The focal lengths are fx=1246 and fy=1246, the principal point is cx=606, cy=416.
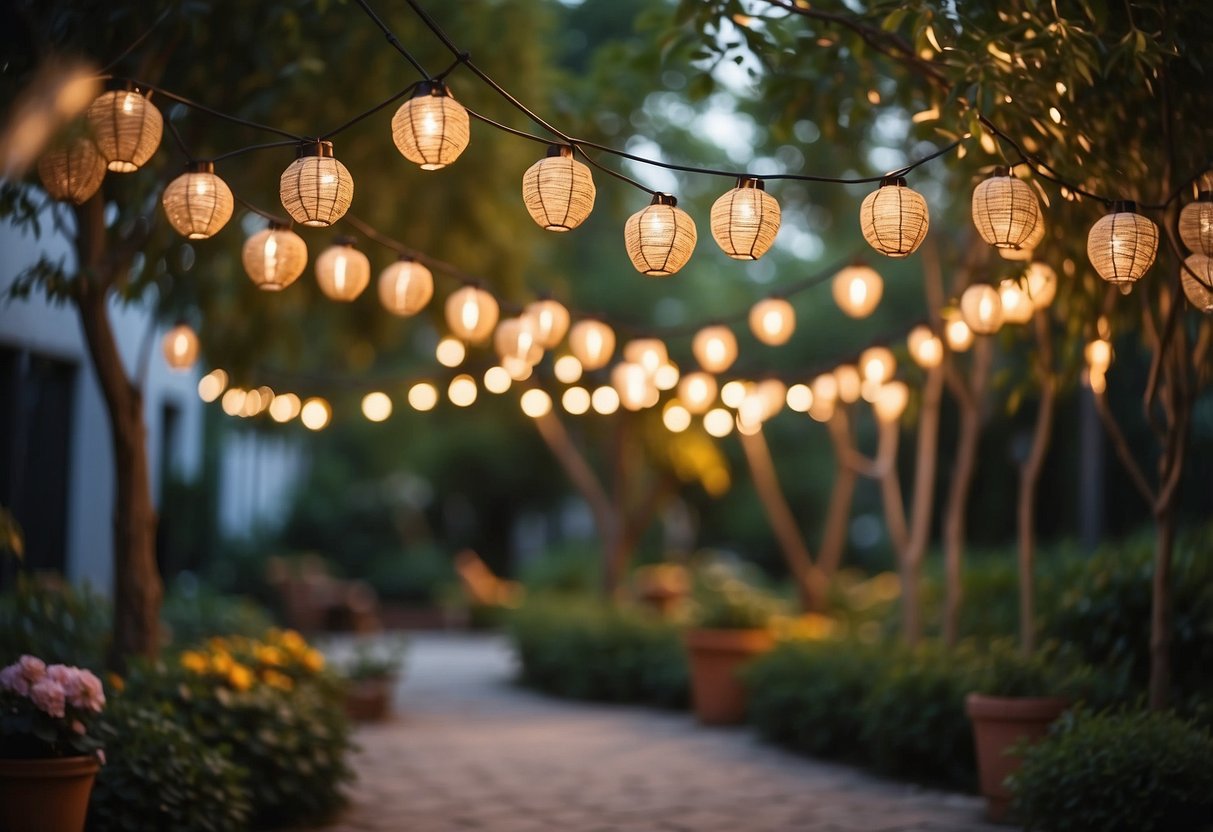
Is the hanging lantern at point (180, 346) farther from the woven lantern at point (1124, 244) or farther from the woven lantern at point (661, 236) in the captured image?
the woven lantern at point (1124, 244)

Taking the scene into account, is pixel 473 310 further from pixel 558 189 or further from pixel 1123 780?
pixel 1123 780

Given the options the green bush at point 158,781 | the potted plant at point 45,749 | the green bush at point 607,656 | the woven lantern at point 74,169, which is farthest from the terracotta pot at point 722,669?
the woven lantern at point 74,169

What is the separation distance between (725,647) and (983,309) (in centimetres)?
417

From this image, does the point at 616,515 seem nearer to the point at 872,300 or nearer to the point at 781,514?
the point at 781,514

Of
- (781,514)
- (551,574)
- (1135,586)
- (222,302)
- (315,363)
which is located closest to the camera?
(1135,586)

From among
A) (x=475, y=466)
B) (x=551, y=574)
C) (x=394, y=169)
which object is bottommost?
(x=551, y=574)

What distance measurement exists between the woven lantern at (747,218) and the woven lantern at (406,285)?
1.94 metres

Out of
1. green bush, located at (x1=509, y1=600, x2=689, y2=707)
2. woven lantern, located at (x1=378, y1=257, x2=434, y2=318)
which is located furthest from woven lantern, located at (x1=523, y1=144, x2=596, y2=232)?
green bush, located at (x1=509, y1=600, x2=689, y2=707)

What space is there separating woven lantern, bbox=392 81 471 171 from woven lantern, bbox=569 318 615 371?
120 inches

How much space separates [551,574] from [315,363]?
476 cm

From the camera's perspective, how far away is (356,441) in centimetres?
2284

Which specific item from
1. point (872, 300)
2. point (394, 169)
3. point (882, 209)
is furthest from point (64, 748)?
point (394, 169)

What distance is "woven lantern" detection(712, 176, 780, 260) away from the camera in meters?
4.57

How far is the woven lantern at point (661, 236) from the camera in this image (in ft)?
15.1
